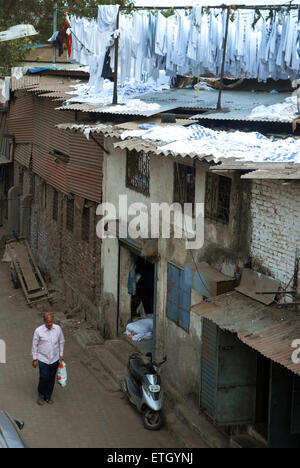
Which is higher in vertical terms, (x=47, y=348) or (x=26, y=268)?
(x=47, y=348)

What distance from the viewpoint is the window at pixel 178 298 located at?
1087cm

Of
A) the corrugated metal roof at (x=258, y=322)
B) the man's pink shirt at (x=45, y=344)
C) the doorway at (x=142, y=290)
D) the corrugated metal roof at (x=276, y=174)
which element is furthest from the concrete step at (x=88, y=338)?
the corrugated metal roof at (x=276, y=174)

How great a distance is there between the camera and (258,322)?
821 centimetres

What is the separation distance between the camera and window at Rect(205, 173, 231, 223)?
32.3 feet

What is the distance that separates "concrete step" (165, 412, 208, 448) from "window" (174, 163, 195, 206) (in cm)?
339

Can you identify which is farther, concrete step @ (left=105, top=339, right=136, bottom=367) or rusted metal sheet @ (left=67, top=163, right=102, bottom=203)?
rusted metal sheet @ (left=67, top=163, right=102, bottom=203)

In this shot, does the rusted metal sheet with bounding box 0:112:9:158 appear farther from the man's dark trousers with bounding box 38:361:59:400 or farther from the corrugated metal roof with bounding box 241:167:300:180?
the corrugated metal roof with bounding box 241:167:300:180

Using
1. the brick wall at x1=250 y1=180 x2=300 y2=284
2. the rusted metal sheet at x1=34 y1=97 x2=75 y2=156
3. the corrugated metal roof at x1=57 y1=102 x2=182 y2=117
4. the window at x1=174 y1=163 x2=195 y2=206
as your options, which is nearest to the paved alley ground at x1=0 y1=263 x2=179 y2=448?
the brick wall at x1=250 y1=180 x2=300 y2=284

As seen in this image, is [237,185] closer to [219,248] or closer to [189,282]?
[219,248]

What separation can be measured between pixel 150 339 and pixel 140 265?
1.67 m

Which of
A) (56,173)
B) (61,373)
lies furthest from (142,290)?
(56,173)

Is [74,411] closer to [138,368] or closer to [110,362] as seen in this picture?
[138,368]

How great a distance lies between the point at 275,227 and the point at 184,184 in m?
2.75

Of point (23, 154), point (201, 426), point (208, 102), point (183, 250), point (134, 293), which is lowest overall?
point (201, 426)
